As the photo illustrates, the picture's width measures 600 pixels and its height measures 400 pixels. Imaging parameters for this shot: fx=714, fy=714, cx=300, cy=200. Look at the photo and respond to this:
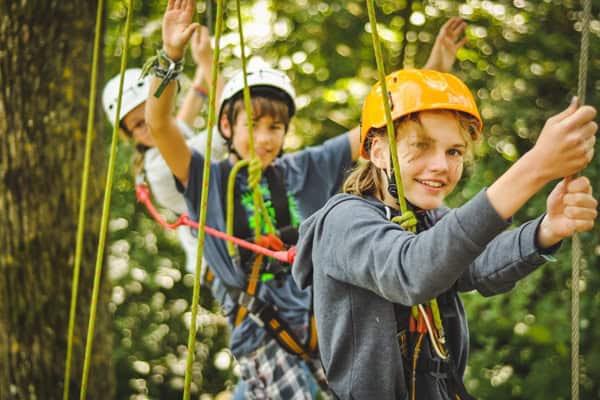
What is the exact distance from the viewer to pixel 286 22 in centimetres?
478

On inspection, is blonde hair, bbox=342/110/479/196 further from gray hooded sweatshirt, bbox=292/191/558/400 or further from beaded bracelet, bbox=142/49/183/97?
beaded bracelet, bbox=142/49/183/97

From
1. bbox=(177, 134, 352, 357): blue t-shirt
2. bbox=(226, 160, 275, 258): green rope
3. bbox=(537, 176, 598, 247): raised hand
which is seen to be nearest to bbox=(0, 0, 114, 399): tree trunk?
bbox=(177, 134, 352, 357): blue t-shirt

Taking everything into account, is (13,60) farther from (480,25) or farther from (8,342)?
(480,25)

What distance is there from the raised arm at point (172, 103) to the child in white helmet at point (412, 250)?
0.60 m

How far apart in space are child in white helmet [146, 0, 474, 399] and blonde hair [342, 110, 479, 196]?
32.6 inches

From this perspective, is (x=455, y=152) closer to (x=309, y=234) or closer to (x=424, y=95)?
(x=424, y=95)

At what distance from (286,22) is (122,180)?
5.21 feet

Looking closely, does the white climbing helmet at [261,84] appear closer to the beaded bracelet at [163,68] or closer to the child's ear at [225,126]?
the child's ear at [225,126]

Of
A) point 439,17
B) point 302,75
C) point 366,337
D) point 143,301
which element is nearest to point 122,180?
point 143,301

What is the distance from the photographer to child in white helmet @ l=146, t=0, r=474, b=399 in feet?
8.46

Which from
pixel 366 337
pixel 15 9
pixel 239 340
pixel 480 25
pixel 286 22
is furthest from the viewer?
pixel 286 22

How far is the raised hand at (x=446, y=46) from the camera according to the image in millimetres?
2729

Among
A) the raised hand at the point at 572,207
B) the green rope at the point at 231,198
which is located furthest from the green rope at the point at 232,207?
the raised hand at the point at 572,207

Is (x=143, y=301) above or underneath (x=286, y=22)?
underneath
